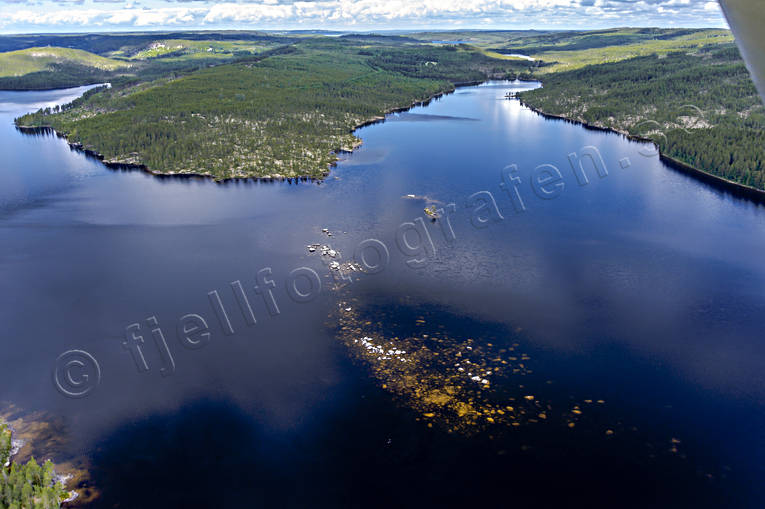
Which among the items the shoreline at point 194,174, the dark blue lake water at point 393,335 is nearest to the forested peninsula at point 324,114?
the shoreline at point 194,174

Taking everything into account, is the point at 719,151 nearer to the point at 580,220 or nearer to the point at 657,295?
the point at 580,220

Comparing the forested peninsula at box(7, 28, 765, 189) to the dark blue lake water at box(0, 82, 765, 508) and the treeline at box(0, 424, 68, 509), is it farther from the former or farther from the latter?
the treeline at box(0, 424, 68, 509)

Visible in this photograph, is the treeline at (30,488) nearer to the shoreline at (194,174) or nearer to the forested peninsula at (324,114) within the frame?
the shoreline at (194,174)

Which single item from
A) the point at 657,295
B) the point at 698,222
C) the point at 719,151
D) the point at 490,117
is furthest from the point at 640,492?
the point at 490,117
